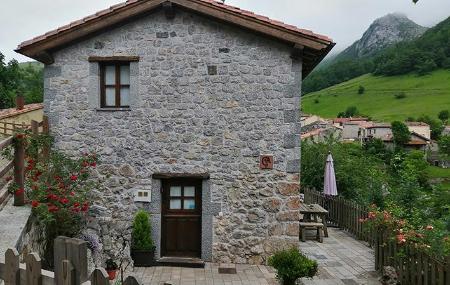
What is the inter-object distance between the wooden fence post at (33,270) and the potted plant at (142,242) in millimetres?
6341

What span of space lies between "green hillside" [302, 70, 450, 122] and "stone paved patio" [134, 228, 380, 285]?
67833 millimetres

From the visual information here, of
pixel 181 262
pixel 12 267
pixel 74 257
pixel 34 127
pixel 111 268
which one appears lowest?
pixel 181 262

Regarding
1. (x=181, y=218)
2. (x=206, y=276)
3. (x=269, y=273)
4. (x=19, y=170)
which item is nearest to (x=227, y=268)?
(x=206, y=276)

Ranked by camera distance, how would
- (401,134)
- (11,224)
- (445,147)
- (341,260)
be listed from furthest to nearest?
(401,134) → (445,147) → (341,260) → (11,224)

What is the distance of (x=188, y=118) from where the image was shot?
30.2ft

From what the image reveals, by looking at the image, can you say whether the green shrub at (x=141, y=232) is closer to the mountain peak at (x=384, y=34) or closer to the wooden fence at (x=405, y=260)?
the wooden fence at (x=405, y=260)

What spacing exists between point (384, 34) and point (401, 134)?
409ft

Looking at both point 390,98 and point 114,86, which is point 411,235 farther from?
point 390,98

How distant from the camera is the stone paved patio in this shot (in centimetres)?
819

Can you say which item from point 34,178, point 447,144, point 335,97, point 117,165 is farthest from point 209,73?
point 335,97

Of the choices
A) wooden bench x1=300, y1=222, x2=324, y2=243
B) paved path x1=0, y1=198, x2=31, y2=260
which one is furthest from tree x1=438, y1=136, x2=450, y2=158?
paved path x1=0, y1=198, x2=31, y2=260

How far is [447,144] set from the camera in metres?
47.6

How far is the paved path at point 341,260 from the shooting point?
→ 27.6 ft

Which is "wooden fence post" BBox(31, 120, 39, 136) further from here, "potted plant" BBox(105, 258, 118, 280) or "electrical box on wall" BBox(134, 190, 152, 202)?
"potted plant" BBox(105, 258, 118, 280)
